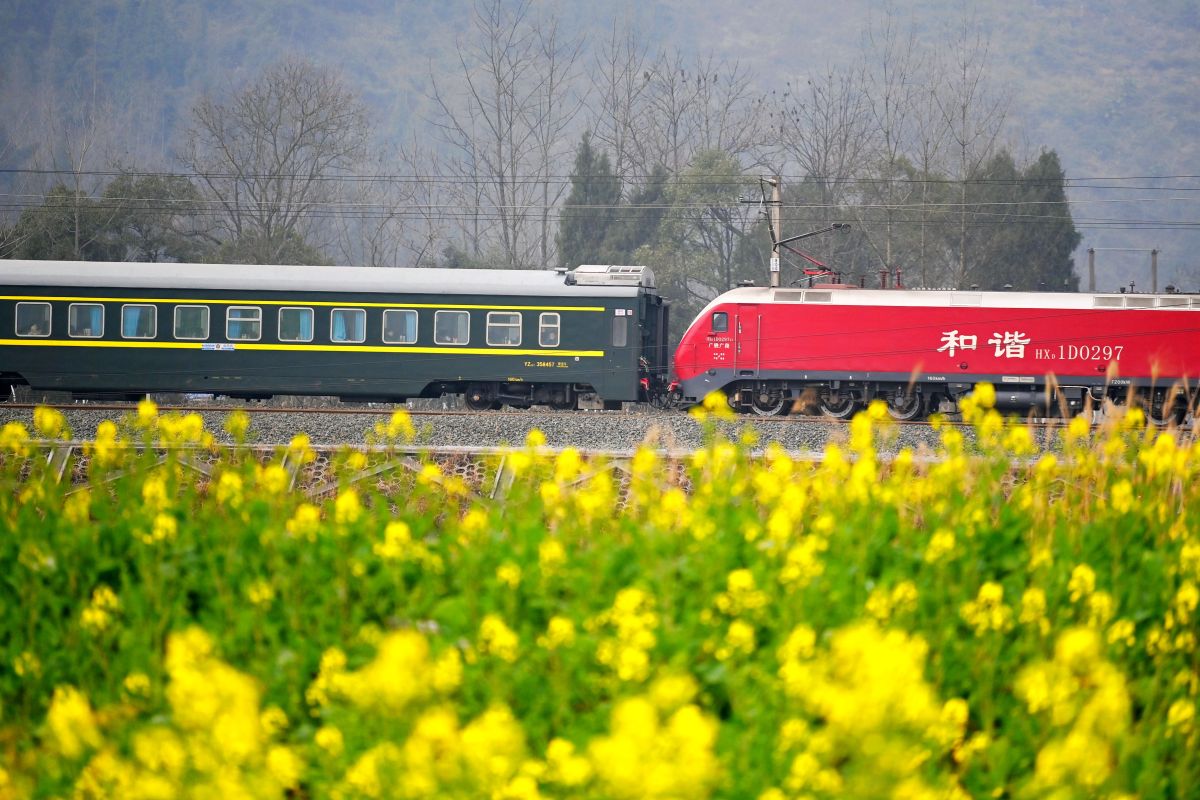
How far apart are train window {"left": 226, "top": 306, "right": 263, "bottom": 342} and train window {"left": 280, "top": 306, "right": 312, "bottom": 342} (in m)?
0.42

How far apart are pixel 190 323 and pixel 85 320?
1965mm

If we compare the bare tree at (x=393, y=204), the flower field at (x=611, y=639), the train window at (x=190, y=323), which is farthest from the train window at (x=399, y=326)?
the bare tree at (x=393, y=204)

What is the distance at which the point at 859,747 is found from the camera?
3.01 m

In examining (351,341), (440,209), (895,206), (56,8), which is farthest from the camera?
(56,8)

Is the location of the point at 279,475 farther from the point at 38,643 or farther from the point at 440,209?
the point at 440,209

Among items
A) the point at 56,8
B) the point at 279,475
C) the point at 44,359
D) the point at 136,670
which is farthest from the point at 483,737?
the point at 56,8

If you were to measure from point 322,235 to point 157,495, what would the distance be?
92.6 m

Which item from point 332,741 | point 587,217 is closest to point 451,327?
point 332,741

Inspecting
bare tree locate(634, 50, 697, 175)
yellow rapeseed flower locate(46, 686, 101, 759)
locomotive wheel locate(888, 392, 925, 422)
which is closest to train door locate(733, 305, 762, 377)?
locomotive wheel locate(888, 392, 925, 422)

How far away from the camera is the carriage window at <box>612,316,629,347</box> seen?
73.3 feet

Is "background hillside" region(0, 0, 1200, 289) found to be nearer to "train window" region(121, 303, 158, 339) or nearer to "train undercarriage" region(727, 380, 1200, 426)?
"train window" region(121, 303, 158, 339)

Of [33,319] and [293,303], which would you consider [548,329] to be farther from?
[33,319]

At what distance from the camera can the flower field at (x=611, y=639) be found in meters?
3.12

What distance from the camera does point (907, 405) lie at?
23.2m
